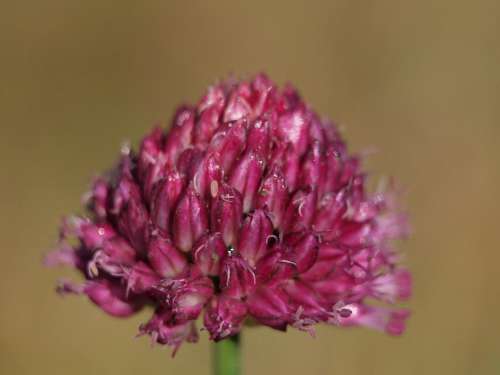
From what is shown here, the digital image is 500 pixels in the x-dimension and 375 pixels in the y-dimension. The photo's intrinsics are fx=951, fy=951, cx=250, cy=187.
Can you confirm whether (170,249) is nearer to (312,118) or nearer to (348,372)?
(312,118)

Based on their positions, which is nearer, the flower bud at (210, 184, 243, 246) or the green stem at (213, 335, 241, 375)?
the flower bud at (210, 184, 243, 246)

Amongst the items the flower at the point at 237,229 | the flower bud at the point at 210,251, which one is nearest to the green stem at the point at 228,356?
the flower at the point at 237,229

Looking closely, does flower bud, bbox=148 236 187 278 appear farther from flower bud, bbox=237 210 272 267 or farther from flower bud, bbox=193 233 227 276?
flower bud, bbox=237 210 272 267

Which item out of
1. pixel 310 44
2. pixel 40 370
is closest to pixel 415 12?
pixel 310 44

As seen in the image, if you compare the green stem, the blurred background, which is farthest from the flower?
the blurred background

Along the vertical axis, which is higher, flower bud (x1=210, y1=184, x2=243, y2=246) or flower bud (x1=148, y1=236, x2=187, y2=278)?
flower bud (x1=210, y1=184, x2=243, y2=246)

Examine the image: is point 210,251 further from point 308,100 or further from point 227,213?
point 308,100

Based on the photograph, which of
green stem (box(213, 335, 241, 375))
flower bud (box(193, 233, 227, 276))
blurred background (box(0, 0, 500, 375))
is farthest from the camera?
blurred background (box(0, 0, 500, 375))
